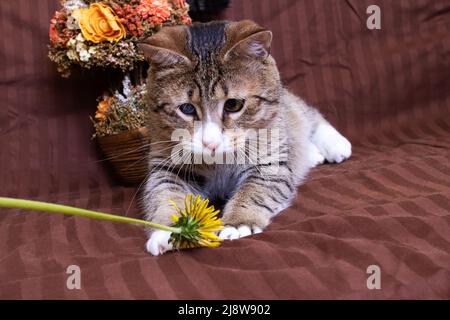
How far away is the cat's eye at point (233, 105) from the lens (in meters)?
1.25

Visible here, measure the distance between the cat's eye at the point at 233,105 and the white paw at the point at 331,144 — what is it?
0.64 metres

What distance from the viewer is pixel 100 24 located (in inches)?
63.5

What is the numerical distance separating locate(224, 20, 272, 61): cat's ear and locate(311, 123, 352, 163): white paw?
60 centimetres

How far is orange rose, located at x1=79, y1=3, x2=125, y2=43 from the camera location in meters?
1.60

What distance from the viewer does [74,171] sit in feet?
6.31

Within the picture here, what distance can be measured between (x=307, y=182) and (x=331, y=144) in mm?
316

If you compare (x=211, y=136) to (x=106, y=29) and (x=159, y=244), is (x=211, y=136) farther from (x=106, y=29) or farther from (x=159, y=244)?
(x=106, y=29)

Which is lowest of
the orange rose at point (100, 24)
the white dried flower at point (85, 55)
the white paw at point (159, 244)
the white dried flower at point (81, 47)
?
the white paw at point (159, 244)

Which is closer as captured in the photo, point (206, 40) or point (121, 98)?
point (206, 40)

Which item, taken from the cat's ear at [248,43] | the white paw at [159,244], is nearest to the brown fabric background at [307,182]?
the white paw at [159,244]

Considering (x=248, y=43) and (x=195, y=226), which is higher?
(x=248, y=43)

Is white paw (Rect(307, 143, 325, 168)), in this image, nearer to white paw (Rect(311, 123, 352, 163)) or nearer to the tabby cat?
white paw (Rect(311, 123, 352, 163))

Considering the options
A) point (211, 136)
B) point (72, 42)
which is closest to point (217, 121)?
point (211, 136)

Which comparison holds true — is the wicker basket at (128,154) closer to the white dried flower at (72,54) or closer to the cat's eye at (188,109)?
the white dried flower at (72,54)
